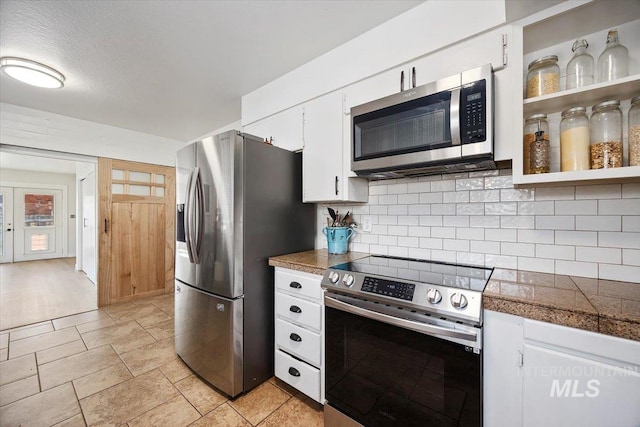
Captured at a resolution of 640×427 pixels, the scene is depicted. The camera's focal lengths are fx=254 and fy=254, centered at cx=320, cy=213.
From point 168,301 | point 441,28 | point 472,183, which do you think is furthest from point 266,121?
Answer: point 168,301

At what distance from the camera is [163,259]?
4141 millimetres

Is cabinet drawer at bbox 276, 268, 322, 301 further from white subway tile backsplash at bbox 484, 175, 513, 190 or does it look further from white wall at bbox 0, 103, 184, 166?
Result: white wall at bbox 0, 103, 184, 166

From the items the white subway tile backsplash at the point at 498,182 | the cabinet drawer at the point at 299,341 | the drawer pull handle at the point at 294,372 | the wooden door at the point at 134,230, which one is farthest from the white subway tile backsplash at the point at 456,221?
the wooden door at the point at 134,230

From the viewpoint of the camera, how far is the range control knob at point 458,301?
3.43ft

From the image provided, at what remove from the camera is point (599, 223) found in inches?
49.6

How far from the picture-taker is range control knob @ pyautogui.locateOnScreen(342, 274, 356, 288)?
1.38 meters

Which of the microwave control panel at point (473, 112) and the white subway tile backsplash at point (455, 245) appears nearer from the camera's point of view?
the microwave control panel at point (473, 112)

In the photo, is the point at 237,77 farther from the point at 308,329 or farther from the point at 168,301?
the point at 168,301

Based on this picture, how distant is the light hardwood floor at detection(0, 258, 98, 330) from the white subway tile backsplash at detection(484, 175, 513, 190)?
4.75m

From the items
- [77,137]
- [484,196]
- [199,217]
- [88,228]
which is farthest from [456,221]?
[88,228]

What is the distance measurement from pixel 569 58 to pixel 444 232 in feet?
3.64

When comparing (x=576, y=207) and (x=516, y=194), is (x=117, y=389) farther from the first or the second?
(x=576, y=207)

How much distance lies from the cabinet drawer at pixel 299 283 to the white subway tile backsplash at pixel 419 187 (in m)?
0.92

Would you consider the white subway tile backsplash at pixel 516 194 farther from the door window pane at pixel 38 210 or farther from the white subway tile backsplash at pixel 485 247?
the door window pane at pixel 38 210
